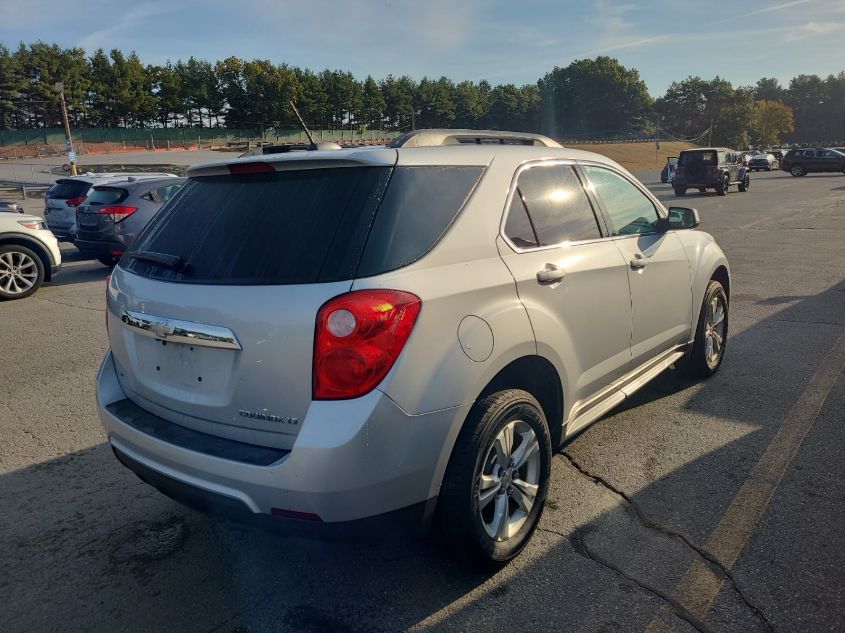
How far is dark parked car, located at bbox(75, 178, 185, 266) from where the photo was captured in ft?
34.4

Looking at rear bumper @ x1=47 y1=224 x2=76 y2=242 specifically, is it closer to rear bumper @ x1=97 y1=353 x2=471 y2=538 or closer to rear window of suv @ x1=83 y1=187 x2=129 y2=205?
rear window of suv @ x1=83 y1=187 x2=129 y2=205

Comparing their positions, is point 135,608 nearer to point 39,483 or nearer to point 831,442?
point 39,483

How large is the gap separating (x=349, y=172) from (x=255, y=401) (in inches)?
A: 36.6

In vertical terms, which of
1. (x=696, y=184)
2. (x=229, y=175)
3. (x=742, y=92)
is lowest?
(x=696, y=184)

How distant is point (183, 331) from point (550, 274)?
62.2 inches

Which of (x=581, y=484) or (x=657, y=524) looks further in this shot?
(x=581, y=484)

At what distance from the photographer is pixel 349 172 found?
254 centimetres

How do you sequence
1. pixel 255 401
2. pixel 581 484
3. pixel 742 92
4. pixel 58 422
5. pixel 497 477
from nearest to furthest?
pixel 255 401 < pixel 497 477 < pixel 581 484 < pixel 58 422 < pixel 742 92

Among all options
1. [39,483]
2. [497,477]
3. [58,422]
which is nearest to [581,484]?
[497,477]

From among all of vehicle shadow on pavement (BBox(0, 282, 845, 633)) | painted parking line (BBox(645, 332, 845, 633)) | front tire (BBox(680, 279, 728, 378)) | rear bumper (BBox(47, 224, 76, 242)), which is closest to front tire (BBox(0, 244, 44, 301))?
rear bumper (BBox(47, 224, 76, 242))

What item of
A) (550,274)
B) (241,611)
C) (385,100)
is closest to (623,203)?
(550,274)

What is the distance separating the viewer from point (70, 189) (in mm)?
13406

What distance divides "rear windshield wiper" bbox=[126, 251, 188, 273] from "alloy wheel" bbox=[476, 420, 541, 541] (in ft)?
4.75

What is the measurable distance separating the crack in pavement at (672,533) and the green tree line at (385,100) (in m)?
61.7
